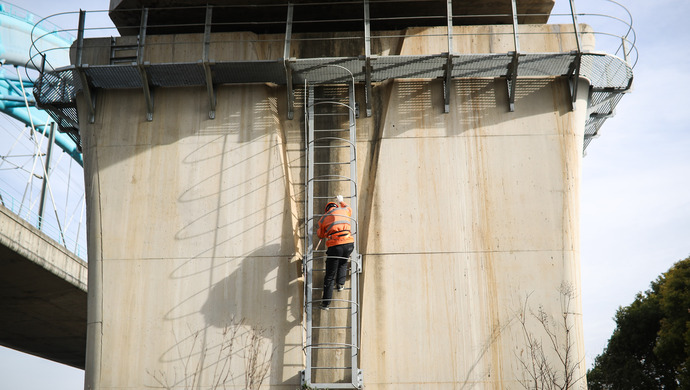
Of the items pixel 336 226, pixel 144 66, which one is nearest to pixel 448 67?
pixel 336 226

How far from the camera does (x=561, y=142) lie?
520 inches

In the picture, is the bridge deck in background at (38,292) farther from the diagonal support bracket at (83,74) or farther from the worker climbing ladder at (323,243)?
the worker climbing ladder at (323,243)

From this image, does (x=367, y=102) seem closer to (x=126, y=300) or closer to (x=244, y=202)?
(x=244, y=202)

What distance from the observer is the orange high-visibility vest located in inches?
481

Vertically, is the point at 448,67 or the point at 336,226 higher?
the point at 448,67

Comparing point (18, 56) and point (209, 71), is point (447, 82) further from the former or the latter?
point (18, 56)

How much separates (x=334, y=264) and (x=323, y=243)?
0.86 m

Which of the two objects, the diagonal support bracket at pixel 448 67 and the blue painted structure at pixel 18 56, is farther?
the blue painted structure at pixel 18 56

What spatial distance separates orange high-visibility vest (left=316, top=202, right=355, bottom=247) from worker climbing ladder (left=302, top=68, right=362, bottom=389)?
0.27m

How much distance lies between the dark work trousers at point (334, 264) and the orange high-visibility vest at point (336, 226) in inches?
3.9

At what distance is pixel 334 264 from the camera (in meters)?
12.2

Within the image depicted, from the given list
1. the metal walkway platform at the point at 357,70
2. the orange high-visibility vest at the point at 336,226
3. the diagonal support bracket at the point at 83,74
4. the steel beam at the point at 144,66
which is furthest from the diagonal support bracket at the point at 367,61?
the diagonal support bracket at the point at 83,74

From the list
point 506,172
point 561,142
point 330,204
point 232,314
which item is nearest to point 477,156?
point 506,172

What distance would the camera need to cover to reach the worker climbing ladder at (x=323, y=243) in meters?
12.1
